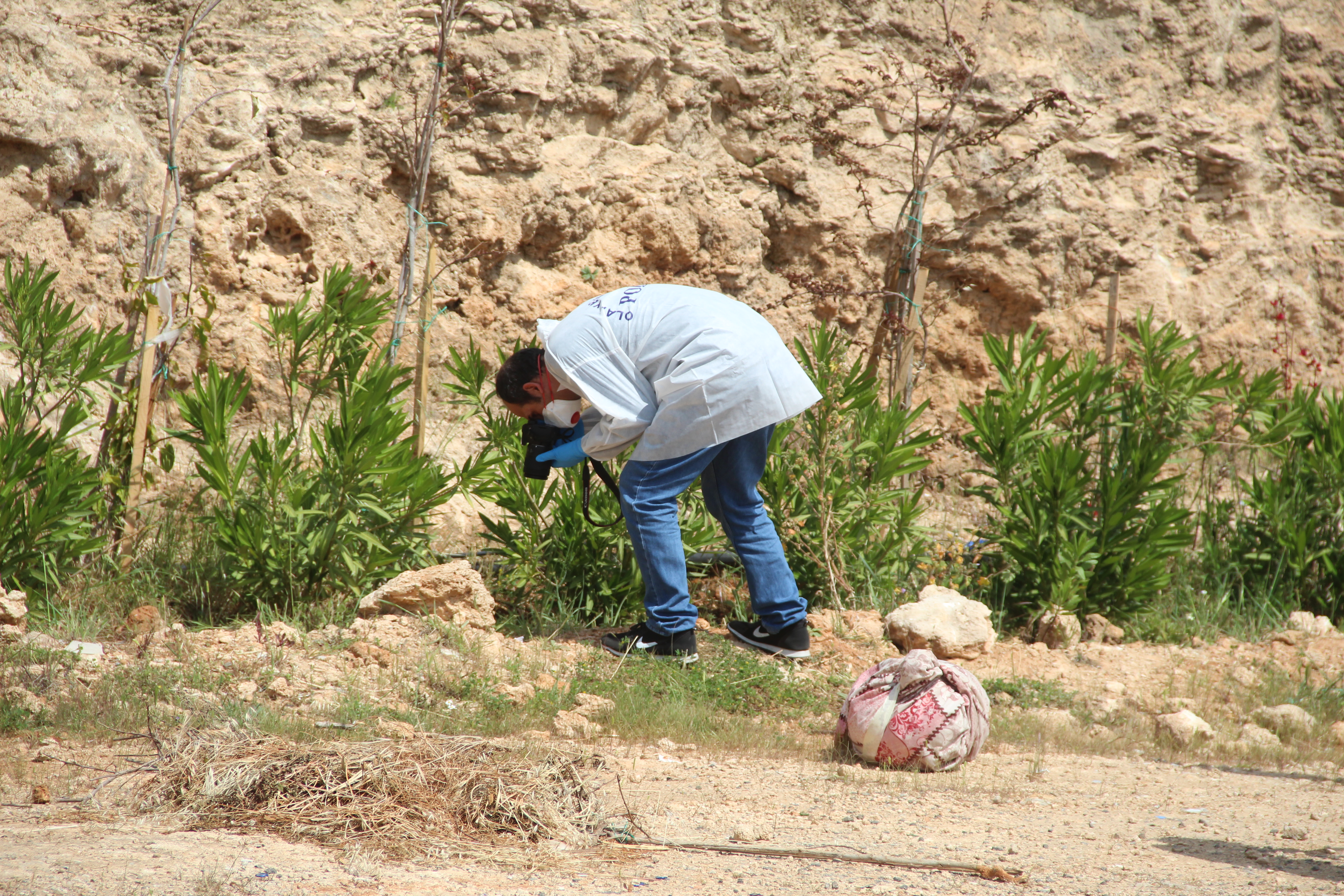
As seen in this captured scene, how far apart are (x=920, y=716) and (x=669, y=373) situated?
146 centimetres

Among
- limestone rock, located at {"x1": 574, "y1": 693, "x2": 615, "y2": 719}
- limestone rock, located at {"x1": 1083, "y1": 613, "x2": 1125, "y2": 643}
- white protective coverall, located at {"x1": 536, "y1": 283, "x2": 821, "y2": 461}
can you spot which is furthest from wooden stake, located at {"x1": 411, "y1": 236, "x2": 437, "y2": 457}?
limestone rock, located at {"x1": 1083, "y1": 613, "x2": 1125, "y2": 643}

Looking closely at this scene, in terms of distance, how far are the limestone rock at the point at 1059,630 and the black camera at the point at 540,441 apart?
229 centimetres

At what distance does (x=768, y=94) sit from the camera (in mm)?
7422

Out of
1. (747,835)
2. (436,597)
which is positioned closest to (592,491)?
(436,597)

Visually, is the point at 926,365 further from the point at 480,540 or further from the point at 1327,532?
the point at 480,540

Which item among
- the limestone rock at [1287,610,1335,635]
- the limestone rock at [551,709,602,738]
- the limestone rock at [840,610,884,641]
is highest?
the limestone rock at [1287,610,1335,635]

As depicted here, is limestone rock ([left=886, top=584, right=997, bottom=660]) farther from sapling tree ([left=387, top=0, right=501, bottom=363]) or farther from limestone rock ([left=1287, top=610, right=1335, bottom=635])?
sapling tree ([left=387, top=0, right=501, bottom=363])

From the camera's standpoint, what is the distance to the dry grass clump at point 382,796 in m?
2.42

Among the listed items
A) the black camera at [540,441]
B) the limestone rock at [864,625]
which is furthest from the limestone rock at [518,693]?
the limestone rock at [864,625]

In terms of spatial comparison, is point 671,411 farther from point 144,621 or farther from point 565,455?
point 144,621

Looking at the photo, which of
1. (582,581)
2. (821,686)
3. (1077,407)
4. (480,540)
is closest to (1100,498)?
(1077,407)

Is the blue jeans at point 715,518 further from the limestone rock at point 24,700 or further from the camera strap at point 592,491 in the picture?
the limestone rock at point 24,700

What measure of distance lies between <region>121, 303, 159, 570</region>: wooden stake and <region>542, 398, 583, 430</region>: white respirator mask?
170 cm

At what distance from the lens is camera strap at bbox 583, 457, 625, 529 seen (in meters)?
4.16
